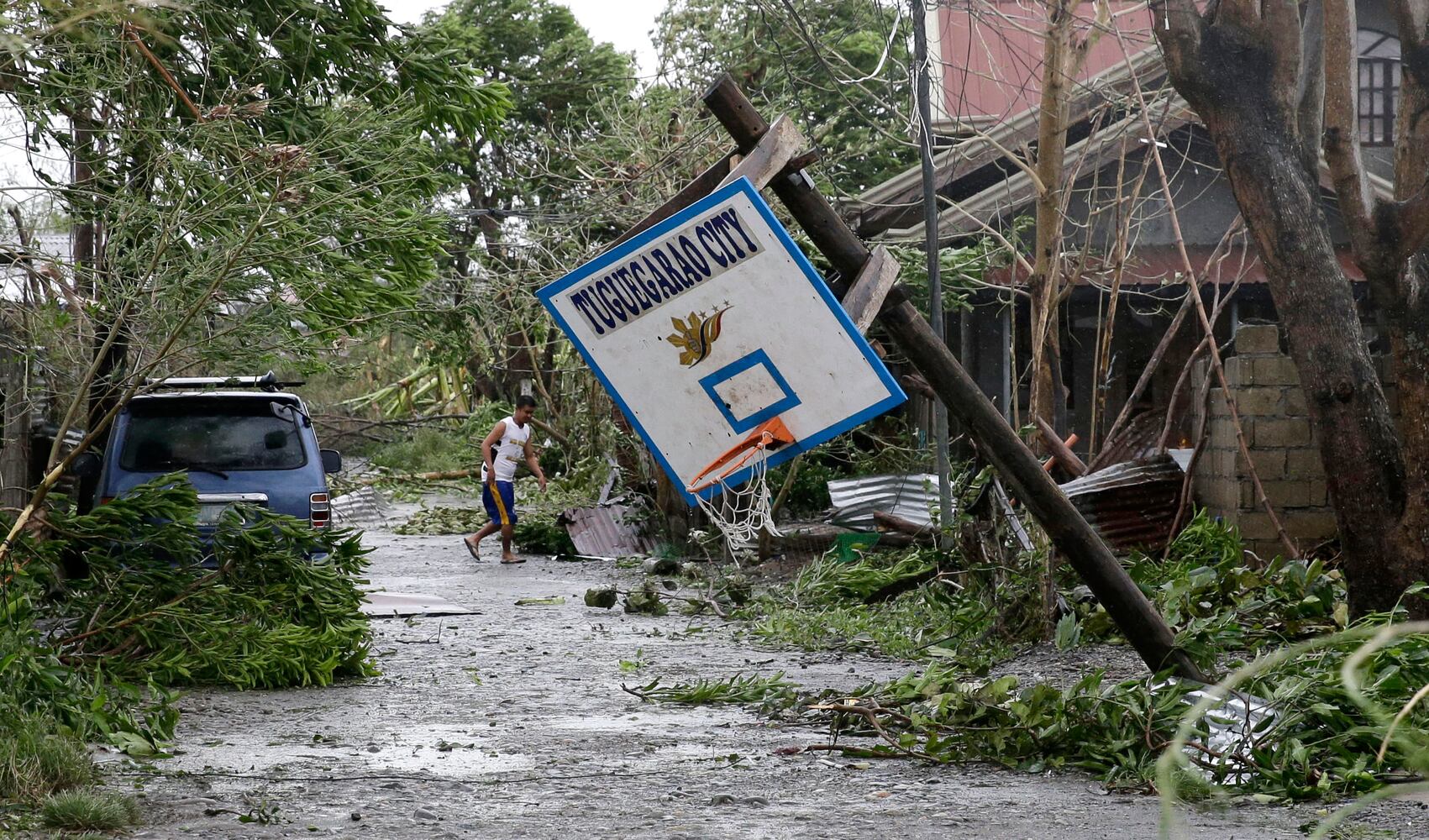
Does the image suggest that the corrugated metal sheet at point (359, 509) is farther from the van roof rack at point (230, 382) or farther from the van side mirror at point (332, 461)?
the van roof rack at point (230, 382)

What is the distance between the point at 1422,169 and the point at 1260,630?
8.56 ft

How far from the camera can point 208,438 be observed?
11.8 m

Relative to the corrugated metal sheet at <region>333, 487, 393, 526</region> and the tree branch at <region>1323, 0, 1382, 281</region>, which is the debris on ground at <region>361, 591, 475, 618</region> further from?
the corrugated metal sheet at <region>333, 487, 393, 526</region>

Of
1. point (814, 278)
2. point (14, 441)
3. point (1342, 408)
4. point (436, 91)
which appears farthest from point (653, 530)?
point (814, 278)

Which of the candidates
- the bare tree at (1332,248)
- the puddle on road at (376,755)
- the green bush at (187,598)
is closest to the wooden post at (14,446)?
the green bush at (187,598)

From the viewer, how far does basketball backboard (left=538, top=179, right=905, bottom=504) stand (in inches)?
230

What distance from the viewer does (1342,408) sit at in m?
7.67

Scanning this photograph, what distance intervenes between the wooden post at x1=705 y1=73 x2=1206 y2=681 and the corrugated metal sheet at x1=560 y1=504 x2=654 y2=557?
11.5 metres

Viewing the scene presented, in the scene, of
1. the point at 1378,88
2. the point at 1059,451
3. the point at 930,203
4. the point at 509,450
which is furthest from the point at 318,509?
the point at 1378,88

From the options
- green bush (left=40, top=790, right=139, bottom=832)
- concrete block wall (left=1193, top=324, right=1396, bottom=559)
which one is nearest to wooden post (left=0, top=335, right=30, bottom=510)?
green bush (left=40, top=790, right=139, bottom=832)

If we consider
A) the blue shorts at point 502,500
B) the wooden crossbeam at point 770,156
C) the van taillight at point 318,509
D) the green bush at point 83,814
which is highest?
the wooden crossbeam at point 770,156

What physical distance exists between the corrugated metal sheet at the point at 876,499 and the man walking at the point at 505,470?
3672 millimetres

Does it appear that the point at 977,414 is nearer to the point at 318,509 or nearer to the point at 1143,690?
the point at 1143,690

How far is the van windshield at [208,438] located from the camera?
11.6 meters
